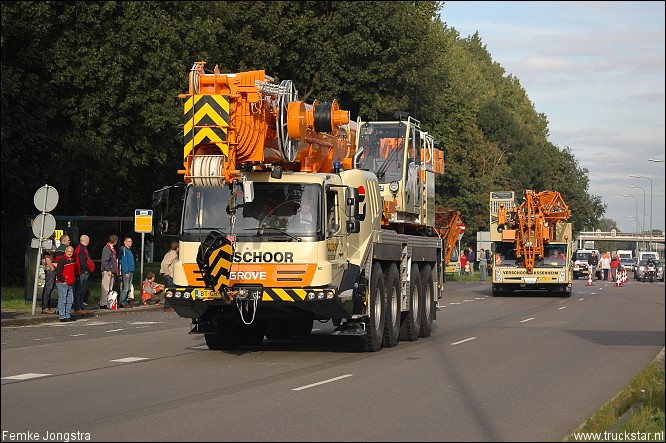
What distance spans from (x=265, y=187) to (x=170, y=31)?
23.1 m

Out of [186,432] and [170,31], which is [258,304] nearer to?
[186,432]

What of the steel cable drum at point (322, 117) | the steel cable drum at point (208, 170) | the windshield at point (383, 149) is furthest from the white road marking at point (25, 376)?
the windshield at point (383, 149)

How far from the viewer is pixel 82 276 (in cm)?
2820

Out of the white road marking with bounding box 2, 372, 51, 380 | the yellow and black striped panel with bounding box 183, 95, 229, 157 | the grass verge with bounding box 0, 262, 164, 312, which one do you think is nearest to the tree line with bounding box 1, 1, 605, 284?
the grass verge with bounding box 0, 262, 164, 312

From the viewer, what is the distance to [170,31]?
3938cm

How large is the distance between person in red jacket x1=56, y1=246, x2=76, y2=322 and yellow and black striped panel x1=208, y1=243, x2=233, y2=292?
32.6 ft

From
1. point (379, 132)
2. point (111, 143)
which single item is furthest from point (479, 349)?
point (111, 143)

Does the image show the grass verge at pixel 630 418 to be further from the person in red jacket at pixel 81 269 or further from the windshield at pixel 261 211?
the person in red jacket at pixel 81 269

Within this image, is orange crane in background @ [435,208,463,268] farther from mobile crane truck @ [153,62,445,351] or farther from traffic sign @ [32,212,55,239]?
mobile crane truck @ [153,62,445,351]

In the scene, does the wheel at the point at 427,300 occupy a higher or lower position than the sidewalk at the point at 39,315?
higher

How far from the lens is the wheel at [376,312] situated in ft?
61.9

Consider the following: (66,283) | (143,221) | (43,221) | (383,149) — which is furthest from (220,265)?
(143,221)

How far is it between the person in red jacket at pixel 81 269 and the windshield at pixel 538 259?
2023 centimetres

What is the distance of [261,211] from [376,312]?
3.09 meters
